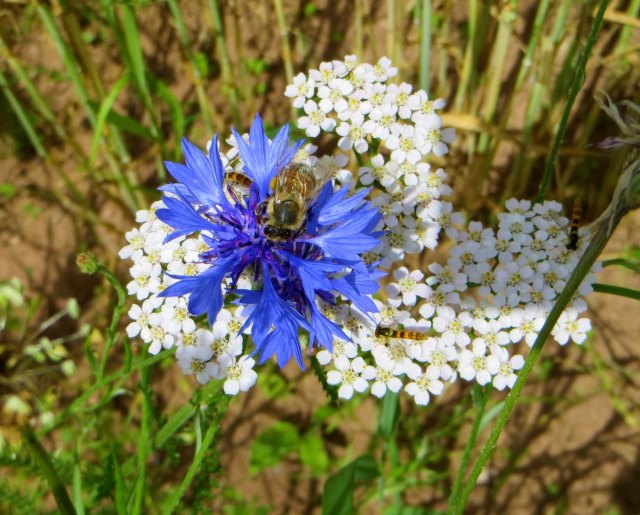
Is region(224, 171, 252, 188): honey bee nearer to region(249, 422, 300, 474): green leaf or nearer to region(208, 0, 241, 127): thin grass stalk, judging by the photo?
region(208, 0, 241, 127): thin grass stalk

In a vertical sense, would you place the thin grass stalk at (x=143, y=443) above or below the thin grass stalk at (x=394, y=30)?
below

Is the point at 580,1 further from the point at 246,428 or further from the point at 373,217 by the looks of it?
the point at 246,428

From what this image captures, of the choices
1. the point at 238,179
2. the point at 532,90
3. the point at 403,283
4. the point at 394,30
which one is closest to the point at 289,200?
the point at 238,179

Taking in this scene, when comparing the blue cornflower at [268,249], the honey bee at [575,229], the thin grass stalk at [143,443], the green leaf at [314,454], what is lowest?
the green leaf at [314,454]

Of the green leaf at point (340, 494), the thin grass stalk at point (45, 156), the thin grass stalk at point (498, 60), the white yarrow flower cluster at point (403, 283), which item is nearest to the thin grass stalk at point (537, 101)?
the thin grass stalk at point (498, 60)

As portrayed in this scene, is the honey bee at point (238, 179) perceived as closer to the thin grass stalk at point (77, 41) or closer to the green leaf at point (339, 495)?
the green leaf at point (339, 495)

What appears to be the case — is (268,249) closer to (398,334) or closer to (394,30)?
(398,334)

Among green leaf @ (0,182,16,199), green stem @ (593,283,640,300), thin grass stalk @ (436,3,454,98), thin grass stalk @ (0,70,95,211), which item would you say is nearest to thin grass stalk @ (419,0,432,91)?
thin grass stalk @ (436,3,454,98)
